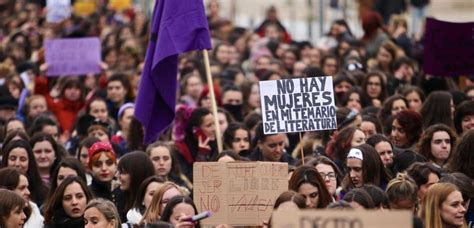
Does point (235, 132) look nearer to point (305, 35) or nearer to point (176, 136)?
point (176, 136)

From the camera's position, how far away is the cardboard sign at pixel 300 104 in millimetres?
14703

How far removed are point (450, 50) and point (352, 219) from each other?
33.4 feet

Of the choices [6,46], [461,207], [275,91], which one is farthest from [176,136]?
[6,46]

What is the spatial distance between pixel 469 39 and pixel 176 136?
338cm

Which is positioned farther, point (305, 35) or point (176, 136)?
point (305, 35)

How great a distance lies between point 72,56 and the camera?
2364 centimetres

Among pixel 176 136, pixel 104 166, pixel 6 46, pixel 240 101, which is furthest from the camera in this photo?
pixel 6 46

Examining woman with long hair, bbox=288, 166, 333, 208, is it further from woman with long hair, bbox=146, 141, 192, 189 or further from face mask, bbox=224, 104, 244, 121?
face mask, bbox=224, 104, 244, 121

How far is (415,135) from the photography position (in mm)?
16938

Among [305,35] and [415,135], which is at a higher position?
[305,35]

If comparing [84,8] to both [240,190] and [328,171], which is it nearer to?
[328,171]

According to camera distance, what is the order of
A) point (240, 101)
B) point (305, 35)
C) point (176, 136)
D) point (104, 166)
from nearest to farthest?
point (104, 166)
point (176, 136)
point (240, 101)
point (305, 35)

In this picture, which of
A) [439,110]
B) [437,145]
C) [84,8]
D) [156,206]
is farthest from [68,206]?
[84,8]

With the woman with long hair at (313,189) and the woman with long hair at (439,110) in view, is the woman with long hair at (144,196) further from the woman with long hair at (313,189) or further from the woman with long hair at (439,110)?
the woman with long hair at (439,110)
